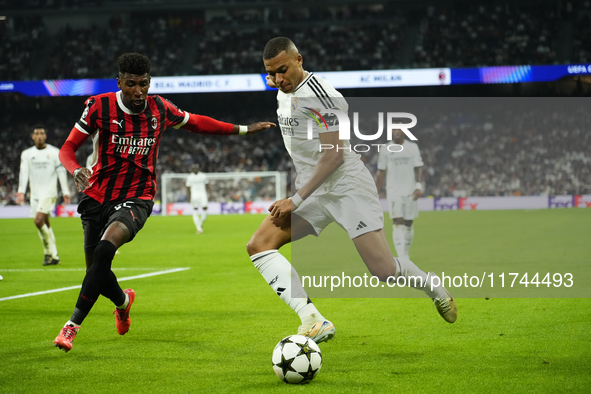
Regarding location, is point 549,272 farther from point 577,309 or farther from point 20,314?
point 20,314

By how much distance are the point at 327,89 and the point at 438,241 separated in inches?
443

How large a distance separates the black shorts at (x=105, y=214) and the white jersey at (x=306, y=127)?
1.36 metres

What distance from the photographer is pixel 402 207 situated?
34.2ft

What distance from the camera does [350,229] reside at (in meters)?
4.95

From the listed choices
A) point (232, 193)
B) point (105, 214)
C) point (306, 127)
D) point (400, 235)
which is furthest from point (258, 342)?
point (232, 193)

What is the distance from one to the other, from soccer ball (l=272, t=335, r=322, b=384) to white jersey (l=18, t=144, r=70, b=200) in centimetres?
899

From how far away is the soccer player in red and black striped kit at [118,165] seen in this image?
5.19m

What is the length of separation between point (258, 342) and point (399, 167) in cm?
573

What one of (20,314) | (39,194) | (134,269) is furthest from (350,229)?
(39,194)

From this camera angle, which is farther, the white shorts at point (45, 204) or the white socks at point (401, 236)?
the white shorts at point (45, 204)

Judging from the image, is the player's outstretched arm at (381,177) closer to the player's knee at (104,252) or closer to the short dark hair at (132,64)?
the short dark hair at (132,64)

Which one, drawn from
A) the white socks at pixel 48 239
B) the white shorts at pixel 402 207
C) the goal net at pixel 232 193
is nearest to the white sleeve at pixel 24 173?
the white socks at pixel 48 239

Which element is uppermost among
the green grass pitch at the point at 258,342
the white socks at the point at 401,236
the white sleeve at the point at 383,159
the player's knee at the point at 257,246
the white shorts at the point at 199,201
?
the white sleeve at the point at 383,159

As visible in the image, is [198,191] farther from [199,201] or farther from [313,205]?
[313,205]
